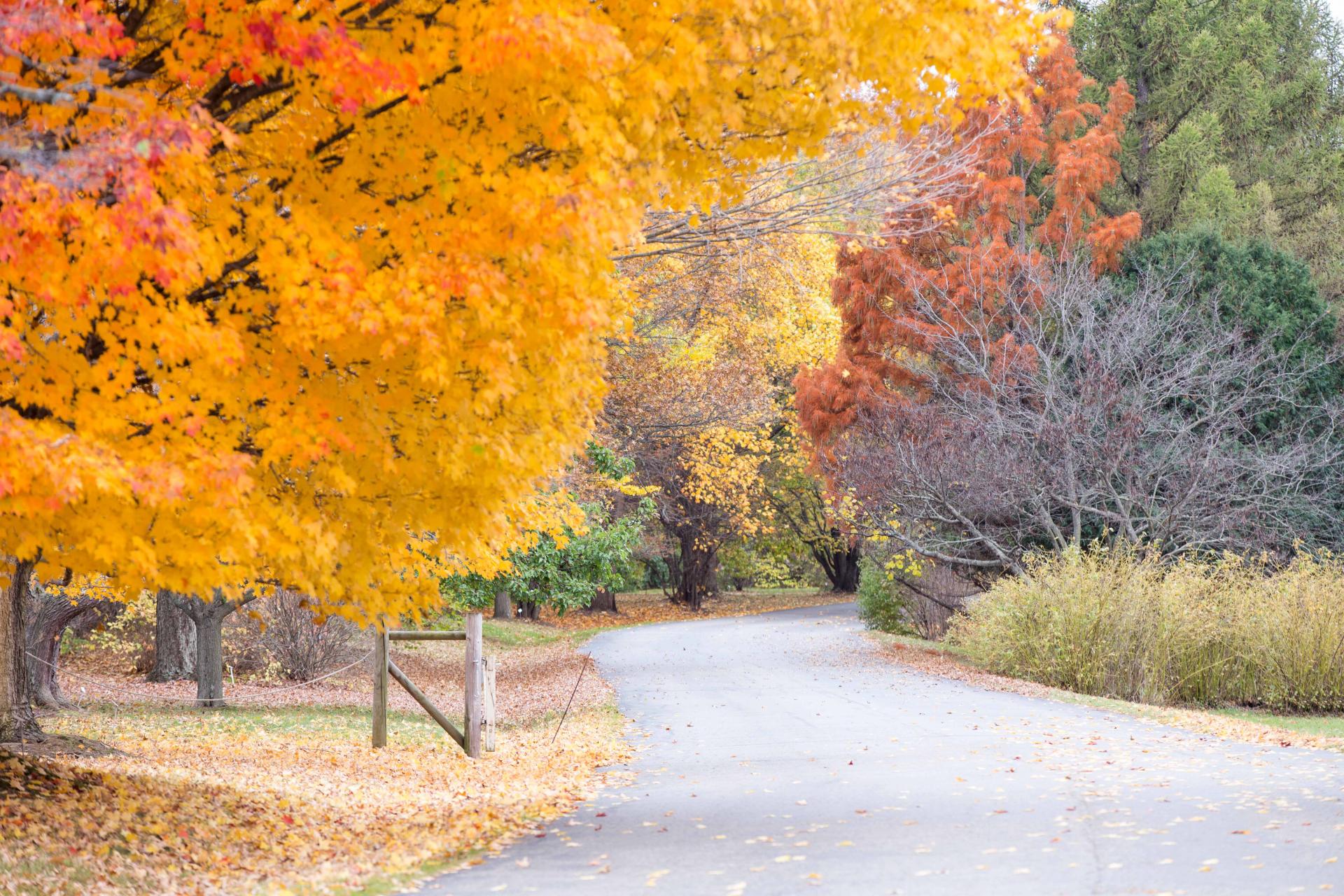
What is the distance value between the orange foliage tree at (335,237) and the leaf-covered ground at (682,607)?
95.1 ft

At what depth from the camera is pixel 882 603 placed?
26891 millimetres

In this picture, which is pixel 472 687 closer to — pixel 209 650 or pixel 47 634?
pixel 209 650

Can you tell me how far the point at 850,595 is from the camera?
49531 millimetres

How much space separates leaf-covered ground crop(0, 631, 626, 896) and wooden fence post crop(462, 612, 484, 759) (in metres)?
0.23

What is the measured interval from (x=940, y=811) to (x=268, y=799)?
4.46 m

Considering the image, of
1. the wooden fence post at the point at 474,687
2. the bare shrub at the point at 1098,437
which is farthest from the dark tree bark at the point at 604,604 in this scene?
the wooden fence post at the point at 474,687

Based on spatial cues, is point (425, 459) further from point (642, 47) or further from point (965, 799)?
point (965, 799)

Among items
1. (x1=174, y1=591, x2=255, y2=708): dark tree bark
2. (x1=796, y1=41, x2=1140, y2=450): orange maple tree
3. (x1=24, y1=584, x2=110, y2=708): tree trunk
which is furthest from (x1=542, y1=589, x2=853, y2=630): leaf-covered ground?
(x1=24, y1=584, x2=110, y2=708): tree trunk

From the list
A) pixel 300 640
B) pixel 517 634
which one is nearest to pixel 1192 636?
pixel 300 640

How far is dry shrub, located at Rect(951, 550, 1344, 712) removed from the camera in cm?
1638

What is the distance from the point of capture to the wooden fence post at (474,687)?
36.9 feet

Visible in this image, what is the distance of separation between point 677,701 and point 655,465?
1485cm

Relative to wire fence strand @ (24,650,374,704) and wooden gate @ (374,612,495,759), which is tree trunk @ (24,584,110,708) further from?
wooden gate @ (374,612,495,759)

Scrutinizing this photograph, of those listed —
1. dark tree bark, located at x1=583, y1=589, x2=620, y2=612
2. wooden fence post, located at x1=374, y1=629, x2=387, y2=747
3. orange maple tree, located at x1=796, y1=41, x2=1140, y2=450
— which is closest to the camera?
wooden fence post, located at x1=374, y1=629, x2=387, y2=747
